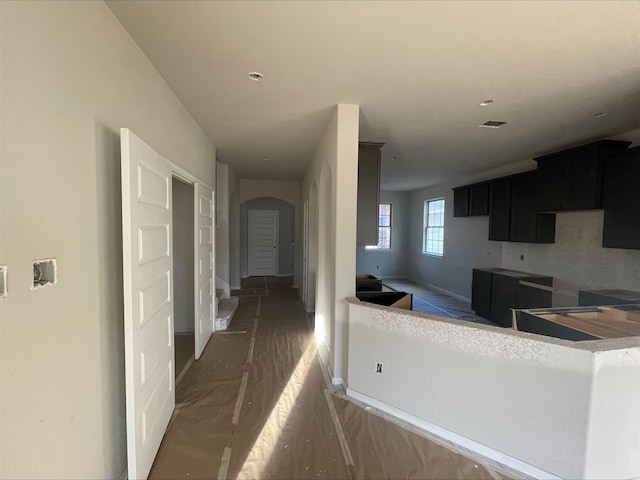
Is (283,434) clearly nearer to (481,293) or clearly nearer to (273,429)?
(273,429)

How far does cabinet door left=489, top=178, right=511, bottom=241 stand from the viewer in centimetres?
511

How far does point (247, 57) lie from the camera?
1923mm

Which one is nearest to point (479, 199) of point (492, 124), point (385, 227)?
point (492, 124)

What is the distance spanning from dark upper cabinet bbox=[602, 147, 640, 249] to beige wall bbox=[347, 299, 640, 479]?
86.8 inches

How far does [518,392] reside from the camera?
5.96ft

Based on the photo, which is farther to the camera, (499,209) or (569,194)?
(499,209)

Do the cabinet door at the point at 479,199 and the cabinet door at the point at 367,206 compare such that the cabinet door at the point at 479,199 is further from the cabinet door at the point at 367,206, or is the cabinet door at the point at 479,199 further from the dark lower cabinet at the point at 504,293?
the cabinet door at the point at 367,206

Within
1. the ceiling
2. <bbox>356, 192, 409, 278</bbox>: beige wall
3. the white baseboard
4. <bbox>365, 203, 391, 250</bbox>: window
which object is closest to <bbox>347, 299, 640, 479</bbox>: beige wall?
the white baseboard

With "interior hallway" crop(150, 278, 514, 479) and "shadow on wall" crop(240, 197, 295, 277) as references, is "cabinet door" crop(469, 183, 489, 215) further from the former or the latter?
"shadow on wall" crop(240, 197, 295, 277)

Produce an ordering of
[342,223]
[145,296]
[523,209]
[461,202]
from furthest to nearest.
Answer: [461,202], [523,209], [342,223], [145,296]

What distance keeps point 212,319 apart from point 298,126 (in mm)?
2867

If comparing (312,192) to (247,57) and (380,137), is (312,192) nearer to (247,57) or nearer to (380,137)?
(380,137)

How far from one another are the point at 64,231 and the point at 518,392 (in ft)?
8.57

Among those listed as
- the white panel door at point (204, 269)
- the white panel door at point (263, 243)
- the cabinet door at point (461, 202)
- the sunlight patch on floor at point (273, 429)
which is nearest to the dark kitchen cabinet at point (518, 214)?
the cabinet door at point (461, 202)
